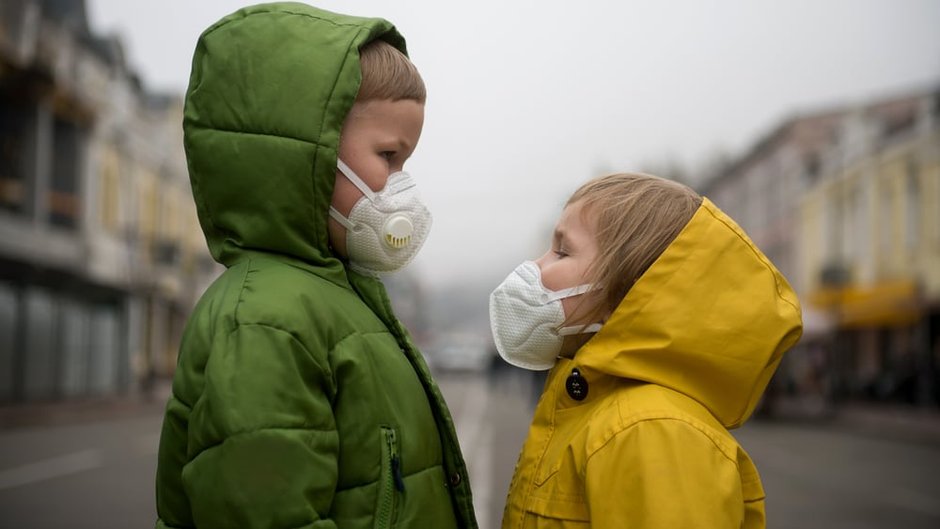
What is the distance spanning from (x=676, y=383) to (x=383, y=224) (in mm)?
691

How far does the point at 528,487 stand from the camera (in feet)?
6.68

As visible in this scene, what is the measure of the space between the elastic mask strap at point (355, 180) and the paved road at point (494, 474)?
5200 mm

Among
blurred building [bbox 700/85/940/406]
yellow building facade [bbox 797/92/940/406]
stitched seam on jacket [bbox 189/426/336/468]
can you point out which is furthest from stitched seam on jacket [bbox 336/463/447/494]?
yellow building facade [bbox 797/92/940/406]

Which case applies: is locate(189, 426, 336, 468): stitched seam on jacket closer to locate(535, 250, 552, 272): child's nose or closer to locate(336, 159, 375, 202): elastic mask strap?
locate(336, 159, 375, 202): elastic mask strap

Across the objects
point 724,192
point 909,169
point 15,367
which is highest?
point 909,169

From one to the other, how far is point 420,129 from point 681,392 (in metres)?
0.79

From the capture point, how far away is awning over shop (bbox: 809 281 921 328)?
25672mm

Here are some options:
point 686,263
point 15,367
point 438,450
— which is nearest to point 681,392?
point 686,263

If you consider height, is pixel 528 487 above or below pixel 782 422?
above

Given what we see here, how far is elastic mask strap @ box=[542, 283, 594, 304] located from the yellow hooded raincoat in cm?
13

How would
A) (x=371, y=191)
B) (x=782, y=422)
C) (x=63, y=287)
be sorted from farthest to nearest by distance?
(x=63, y=287)
(x=782, y=422)
(x=371, y=191)

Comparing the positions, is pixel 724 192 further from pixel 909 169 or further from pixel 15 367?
pixel 15 367

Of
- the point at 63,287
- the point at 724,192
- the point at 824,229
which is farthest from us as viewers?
the point at 724,192

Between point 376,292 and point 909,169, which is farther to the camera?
point 909,169
